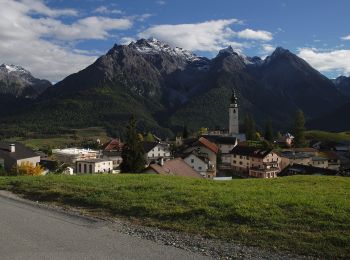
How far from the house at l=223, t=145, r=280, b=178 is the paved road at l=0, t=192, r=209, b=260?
8447cm

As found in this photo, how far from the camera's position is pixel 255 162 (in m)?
113

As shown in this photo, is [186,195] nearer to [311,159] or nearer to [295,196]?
[295,196]

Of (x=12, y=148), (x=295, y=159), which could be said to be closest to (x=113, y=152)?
(x=295, y=159)

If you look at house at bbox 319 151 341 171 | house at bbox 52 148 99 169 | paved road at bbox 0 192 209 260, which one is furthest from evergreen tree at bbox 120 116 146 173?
house at bbox 319 151 341 171

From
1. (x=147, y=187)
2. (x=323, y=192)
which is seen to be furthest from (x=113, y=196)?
(x=323, y=192)

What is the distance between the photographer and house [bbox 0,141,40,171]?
82.4 meters

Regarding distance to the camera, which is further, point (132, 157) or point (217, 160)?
point (217, 160)

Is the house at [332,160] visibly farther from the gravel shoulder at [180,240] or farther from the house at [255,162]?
the gravel shoulder at [180,240]

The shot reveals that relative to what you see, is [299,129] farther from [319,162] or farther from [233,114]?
[319,162]

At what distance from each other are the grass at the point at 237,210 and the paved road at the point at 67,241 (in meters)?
2.50

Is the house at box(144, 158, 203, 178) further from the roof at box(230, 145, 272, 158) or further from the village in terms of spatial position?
the roof at box(230, 145, 272, 158)

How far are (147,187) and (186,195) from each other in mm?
4245

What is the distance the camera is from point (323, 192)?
27.1m

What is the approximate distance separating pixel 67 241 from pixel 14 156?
70.4 meters
